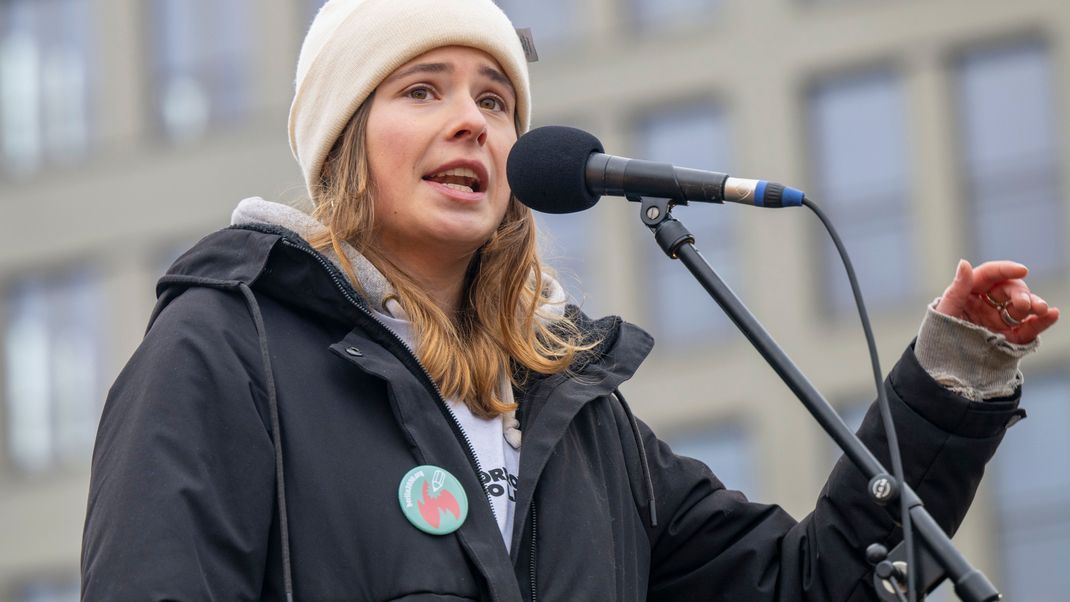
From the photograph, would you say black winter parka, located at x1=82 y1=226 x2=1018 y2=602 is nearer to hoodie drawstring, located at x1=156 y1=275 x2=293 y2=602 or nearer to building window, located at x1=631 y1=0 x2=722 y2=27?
hoodie drawstring, located at x1=156 y1=275 x2=293 y2=602

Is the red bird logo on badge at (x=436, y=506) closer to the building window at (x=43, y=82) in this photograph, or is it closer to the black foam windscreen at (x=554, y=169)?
the black foam windscreen at (x=554, y=169)

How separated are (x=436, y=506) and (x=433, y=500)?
0.04 ft

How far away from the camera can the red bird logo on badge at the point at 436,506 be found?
3.44m

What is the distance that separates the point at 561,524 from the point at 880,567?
0.62 metres

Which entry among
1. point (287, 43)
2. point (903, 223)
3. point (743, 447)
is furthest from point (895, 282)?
point (287, 43)

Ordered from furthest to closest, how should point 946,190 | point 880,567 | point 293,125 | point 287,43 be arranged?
point 287,43 → point 946,190 → point 293,125 → point 880,567

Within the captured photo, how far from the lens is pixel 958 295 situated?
11.9ft

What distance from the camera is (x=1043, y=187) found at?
2022 centimetres

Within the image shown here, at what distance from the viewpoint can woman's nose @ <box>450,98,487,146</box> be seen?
154 inches

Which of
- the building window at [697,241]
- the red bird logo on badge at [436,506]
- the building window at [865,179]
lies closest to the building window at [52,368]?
the building window at [697,241]

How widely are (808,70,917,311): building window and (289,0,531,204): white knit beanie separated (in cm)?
1652

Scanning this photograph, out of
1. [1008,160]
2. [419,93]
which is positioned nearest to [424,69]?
[419,93]

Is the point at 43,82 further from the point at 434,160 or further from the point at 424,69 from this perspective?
the point at 434,160

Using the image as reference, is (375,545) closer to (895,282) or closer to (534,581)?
(534,581)
